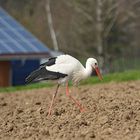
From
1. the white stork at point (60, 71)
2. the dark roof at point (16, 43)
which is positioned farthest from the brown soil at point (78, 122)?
the dark roof at point (16, 43)

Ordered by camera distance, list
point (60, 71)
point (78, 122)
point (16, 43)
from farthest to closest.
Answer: point (16, 43)
point (60, 71)
point (78, 122)

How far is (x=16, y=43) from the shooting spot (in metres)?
29.2

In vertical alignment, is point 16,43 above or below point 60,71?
above

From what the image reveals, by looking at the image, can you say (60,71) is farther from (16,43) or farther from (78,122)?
(16,43)

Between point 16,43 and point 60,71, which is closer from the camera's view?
point 60,71

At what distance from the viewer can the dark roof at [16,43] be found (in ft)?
93.1

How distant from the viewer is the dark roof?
28.4 metres

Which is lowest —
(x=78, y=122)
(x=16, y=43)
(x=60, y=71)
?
(x=78, y=122)

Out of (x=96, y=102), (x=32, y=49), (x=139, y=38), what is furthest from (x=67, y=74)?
(x=139, y=38)

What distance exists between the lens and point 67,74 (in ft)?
37.7

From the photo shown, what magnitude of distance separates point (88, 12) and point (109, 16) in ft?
7.09

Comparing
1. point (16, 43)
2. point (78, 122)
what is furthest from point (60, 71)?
point (16, 43)

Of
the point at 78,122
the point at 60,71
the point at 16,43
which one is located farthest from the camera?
the point at 16,43

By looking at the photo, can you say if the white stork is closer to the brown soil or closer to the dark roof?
the brown soil
